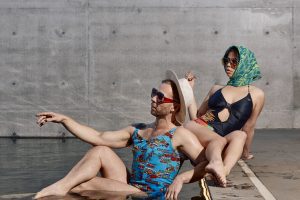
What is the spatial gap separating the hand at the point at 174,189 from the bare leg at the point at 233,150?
50 cm

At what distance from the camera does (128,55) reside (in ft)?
49.1

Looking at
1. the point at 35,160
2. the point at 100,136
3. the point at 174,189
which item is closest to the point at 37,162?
the point at 35,160

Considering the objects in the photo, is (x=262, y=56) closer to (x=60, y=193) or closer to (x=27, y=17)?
(x=27, y=17)

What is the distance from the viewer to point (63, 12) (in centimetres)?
1512

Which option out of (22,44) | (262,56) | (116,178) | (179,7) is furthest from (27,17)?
(116,178)

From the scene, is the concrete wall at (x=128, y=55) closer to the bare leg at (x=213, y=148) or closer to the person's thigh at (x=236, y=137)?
the bare leg at (x=213, y=148)

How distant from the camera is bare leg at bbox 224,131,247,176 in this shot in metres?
6.47

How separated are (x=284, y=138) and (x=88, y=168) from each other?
20.9 feet

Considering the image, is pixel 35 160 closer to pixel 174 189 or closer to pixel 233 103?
pixel 233 103

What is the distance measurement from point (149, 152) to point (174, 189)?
460 mm

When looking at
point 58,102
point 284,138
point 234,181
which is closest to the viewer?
point 234,181

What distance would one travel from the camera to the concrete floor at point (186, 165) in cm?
639

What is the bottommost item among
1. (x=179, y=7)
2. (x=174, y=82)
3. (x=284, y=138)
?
(x=284, y=138)

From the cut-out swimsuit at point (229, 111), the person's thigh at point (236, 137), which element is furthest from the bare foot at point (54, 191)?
the cut-out swimsuit at point (229, 111)
